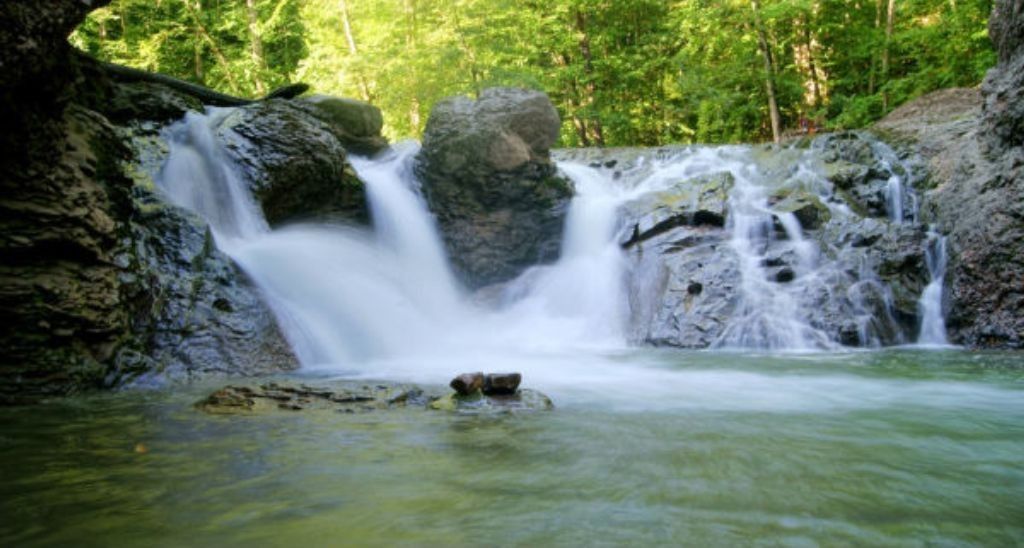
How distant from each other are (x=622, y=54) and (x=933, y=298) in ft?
38.2

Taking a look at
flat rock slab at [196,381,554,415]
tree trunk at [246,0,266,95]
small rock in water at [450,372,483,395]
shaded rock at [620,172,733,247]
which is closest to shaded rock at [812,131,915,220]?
shaded rock at [620,172,733,247]

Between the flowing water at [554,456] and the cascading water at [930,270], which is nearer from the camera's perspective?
the flowing water at [554,456]

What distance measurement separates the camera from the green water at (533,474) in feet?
6.54

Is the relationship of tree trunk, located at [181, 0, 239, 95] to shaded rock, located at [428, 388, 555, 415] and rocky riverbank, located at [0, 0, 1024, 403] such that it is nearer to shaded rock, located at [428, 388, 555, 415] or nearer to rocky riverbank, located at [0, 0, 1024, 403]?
rocky riverbank, located at [0, 0, 1024, 403]

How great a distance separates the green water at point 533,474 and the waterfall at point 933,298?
3796 mm

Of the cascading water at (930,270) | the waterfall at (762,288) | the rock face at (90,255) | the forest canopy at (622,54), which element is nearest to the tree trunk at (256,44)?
the forest canopy at (622,54)

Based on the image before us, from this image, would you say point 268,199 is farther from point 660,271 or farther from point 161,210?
point 660,271

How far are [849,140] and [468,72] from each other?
9262 mm

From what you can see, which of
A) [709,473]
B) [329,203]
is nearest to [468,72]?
[329,203]

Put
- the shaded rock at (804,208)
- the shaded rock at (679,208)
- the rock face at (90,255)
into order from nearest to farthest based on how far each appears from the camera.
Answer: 1. the rock face at (90,255)
2. the shaded rock at (804,208)
3. the shaded rock at (679,208)

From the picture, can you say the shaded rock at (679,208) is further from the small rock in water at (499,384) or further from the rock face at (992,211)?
the small rock in water at (499,384)

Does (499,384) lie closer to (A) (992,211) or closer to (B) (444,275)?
(B) (444,275)

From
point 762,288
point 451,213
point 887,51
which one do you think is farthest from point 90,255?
point 887,51

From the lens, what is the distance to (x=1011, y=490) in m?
2.41
